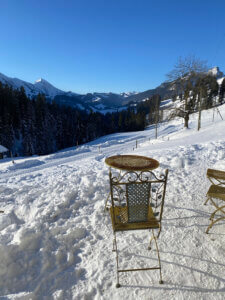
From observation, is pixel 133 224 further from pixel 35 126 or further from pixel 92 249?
pixel 35 126

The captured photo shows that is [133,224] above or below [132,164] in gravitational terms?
below

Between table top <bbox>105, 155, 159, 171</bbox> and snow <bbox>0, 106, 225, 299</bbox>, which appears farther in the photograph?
table top <bbox>105, 155, 159, 171</bbox>

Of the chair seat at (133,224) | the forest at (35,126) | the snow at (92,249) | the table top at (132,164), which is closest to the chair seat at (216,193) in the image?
the snow at (92,249)

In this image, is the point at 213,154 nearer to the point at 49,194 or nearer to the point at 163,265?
the point at 163,265

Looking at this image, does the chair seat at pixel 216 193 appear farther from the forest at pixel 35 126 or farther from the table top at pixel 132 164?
the forest at pixel 35 126

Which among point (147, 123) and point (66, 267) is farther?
point (147, 123)

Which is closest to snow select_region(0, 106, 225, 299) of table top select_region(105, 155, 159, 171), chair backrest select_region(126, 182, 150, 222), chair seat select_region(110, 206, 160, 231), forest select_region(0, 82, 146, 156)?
chair seat select_region(110, 206, 160, 231)

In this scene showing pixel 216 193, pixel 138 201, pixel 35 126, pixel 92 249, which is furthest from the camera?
pixel 35 126

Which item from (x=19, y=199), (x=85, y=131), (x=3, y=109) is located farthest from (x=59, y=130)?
(x=19, y=199)

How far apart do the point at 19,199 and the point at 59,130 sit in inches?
2021

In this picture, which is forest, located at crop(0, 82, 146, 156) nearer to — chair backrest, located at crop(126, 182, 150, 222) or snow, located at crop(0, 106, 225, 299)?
snow, located at crop(0, 106, 225, 299)

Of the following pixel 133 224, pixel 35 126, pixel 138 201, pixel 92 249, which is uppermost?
pixel 35 126

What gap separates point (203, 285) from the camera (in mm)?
2447

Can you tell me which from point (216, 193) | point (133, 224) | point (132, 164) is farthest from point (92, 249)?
point (216, 193)
